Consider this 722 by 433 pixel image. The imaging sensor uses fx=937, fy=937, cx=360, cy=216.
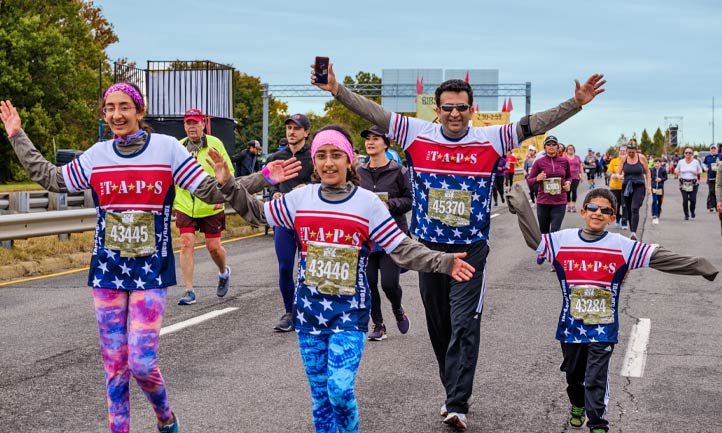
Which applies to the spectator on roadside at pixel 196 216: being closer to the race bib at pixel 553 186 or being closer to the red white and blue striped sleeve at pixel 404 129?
the red white and blue striped sleeve at pixel 404 129

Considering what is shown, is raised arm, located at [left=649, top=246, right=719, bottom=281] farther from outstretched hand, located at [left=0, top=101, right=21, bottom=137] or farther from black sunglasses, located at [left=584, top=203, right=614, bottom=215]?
outstretched hand, located at [left=0, top=101, right=21, bottom=137]

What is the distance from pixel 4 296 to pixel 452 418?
7095 millimetres

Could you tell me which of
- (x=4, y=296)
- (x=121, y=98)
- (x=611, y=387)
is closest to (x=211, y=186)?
(x=121, y=98)

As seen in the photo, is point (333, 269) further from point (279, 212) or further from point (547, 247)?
point (547, 247)

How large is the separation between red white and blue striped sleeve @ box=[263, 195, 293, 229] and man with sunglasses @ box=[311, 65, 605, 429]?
104cm

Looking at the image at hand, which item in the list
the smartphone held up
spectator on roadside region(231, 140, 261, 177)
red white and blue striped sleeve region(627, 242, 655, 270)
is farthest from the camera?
spectator on roadside region(231, 140, 261, 177)

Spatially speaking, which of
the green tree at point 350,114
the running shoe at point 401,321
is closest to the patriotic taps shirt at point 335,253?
the running shoe at point 401,321

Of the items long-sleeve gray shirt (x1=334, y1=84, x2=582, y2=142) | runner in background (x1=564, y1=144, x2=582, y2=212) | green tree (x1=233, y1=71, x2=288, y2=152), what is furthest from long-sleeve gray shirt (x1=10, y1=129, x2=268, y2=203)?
green tree (x1=233, y1=71, x2=288, y2=152)

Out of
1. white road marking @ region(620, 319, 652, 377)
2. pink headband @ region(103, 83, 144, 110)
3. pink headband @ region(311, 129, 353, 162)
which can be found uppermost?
pink headband @ region(103, 83, 144, 110)

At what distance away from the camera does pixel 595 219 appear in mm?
5527

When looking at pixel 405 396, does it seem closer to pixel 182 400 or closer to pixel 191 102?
pixel 182 400

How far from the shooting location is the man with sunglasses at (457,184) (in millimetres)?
5605

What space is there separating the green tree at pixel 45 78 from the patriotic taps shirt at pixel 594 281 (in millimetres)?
43218

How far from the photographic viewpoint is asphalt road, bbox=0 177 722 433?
5828 mm
